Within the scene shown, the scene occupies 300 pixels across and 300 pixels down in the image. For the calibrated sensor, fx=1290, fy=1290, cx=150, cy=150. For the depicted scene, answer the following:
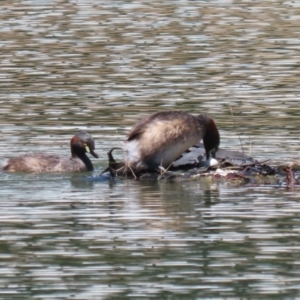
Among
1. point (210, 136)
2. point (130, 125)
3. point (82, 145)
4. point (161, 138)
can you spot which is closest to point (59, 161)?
point (82, 145)

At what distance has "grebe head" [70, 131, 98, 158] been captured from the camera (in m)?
15.4

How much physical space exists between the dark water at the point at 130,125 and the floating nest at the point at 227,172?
244 millimetres

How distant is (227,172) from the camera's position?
47.1 ft

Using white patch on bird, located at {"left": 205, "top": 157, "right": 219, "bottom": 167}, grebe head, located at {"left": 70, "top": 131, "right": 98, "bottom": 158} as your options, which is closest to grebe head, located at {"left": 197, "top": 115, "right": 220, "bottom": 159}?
white patch on bird, located at {"left": 205, "top": 157, "right": 219, "bottom": 167}

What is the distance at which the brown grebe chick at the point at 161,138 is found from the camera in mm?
14555

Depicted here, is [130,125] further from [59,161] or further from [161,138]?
[161,138]

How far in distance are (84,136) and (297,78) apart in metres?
7.04

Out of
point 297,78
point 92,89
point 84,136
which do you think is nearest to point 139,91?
point 92,89

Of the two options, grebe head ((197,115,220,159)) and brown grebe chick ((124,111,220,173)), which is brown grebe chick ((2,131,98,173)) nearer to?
brown grebe chick ((124,111,220,173))

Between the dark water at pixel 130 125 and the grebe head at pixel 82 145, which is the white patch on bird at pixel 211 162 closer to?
the dark water at pixel 130 125

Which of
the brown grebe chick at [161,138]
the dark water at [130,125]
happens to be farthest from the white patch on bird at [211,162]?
the dark water at [130,125]

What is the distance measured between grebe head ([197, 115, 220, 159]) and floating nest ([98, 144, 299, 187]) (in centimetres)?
9

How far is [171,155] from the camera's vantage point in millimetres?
14797

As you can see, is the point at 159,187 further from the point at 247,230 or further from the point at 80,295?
the point at 80,295
